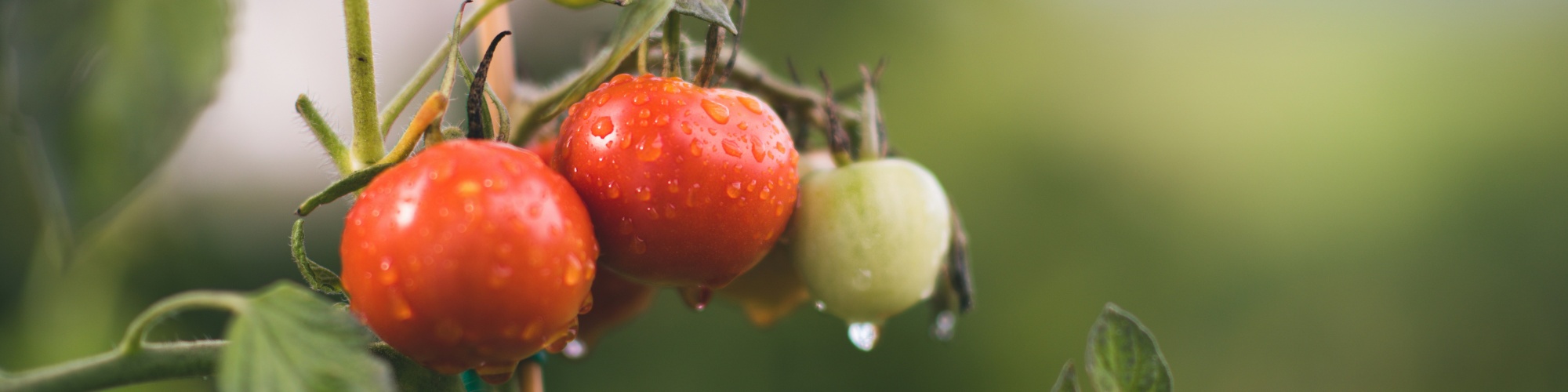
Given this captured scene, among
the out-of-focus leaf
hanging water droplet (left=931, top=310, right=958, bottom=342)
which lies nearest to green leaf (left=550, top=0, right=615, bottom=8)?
the out-of-focus leaf

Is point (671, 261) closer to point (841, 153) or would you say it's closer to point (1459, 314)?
point (841, 153)

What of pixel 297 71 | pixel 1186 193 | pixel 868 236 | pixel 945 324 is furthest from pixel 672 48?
pixel 1186 193

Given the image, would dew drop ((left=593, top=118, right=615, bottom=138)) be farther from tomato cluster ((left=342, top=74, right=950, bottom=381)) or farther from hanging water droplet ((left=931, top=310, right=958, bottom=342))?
hanging water droplet ((left=931, top=310, right=958, bottom=342))

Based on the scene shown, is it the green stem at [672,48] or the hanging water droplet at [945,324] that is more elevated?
the green stem at [672,48]

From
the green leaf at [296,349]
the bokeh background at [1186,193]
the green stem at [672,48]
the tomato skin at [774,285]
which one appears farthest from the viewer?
the bokeh background at [1186,193]

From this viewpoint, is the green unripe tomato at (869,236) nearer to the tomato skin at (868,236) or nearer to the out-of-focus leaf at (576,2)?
the tomato skin at (868,236)

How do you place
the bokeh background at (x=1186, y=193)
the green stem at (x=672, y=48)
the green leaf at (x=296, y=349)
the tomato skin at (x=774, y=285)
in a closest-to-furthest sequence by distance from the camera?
1. the green leaf at (x=296, y=349)
2. the green stem at (x=672, y=48)
3. the tomato skin at (x=774, y=285)
4. the bokeh background at (x=1186, y=193)

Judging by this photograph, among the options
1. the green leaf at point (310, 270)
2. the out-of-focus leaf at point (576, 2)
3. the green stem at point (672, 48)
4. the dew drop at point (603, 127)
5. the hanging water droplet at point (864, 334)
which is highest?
the out-of-focus leaf at point (576, 2)

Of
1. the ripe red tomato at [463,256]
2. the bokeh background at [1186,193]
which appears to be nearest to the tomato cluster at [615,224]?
the ripe red tomato at [463,256]
